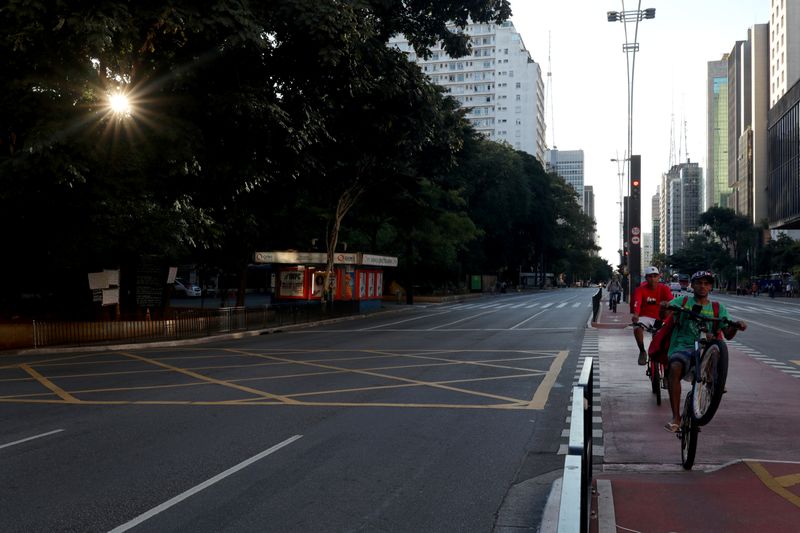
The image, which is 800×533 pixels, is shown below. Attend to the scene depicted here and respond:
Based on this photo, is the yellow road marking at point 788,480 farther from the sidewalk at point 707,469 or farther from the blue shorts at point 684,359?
the blue shorts at point 684,359

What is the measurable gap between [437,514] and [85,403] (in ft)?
24.2

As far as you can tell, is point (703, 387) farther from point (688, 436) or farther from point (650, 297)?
point (650, 297)

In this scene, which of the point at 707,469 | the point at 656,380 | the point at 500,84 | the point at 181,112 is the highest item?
the point at 500,84

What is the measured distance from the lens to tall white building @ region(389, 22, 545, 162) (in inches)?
6560

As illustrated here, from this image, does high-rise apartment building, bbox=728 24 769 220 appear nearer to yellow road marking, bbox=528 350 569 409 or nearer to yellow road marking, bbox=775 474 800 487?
yellow road marking, bbox=528 350 569 409

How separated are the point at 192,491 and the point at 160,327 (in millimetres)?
17672

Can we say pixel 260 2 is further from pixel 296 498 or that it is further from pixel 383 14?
pixel 296 498

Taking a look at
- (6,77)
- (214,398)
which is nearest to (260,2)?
(6,77)

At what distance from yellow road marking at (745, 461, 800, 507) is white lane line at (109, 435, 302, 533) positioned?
4.64m

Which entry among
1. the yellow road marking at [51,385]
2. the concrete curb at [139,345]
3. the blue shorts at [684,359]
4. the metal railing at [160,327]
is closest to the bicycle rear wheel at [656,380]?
the blue shorts at [684,359]

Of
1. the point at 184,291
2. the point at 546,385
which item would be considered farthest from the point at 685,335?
the point at 184,291

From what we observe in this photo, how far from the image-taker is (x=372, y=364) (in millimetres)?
15867

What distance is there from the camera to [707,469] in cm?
663

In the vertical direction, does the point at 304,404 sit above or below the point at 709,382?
below
